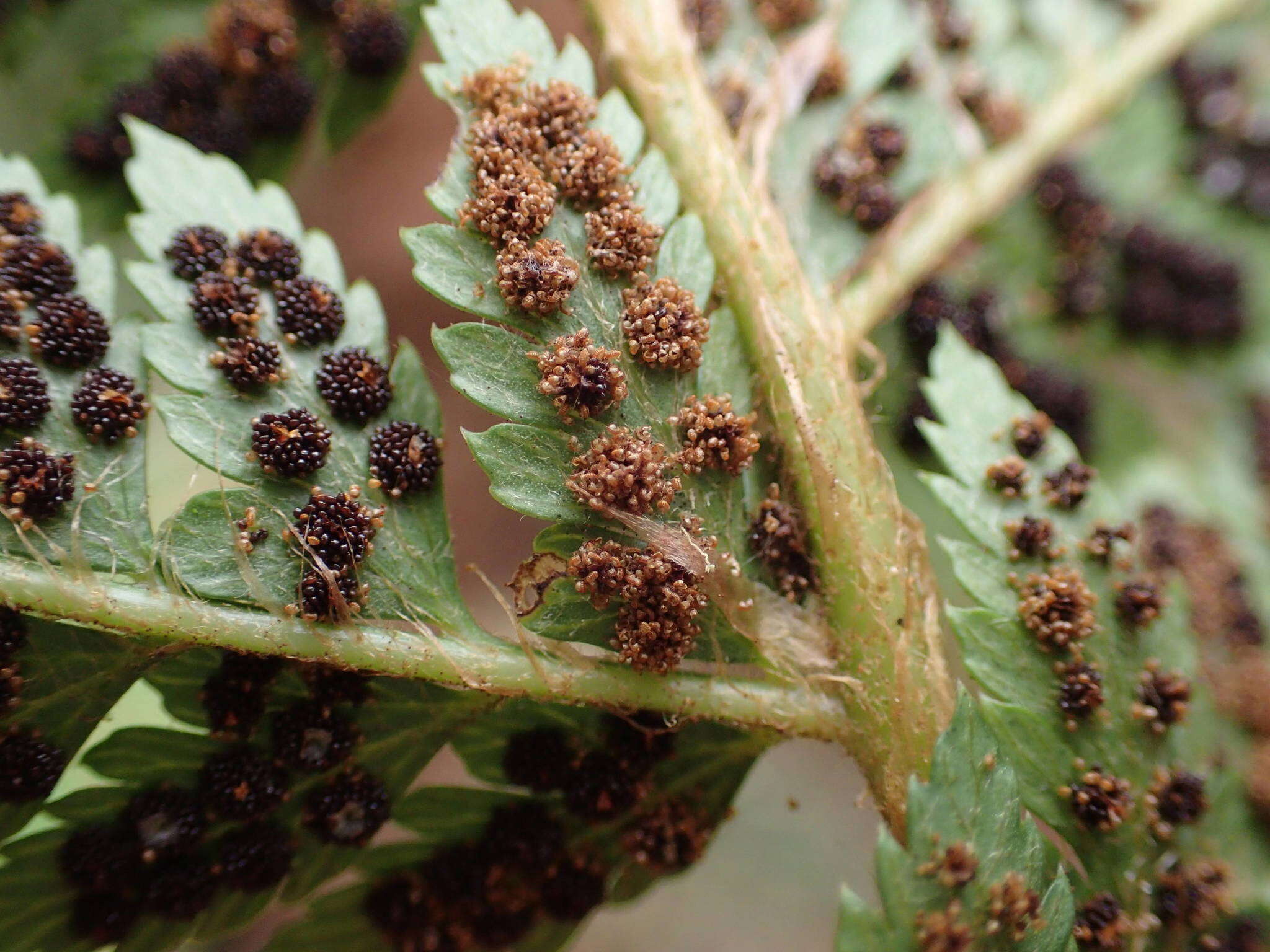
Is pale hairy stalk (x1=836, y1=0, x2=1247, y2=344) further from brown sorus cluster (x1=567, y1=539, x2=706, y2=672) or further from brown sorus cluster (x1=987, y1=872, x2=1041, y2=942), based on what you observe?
brown sorus cluster (x1=987, y1=872, x2=1041, y2=942)

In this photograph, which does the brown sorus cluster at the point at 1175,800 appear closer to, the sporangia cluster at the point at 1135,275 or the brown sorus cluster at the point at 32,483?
the sporangia cluster at the point at 1135,275

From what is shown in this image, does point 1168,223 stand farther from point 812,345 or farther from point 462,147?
point 462,147

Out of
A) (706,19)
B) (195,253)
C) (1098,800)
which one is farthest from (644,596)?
(706,19)

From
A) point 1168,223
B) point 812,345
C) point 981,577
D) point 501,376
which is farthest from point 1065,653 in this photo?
point 1168,223

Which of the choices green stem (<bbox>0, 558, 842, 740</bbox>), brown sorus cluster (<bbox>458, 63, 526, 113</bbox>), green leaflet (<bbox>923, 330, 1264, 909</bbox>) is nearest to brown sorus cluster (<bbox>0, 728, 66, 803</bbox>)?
green stem (<bbox>0, 558, 842, 740</bbox>)

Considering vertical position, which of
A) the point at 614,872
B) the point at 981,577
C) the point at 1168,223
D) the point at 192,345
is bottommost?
the point at 614,872

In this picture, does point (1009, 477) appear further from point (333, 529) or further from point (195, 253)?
point (195, 253)

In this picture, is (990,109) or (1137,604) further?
(990,109)
